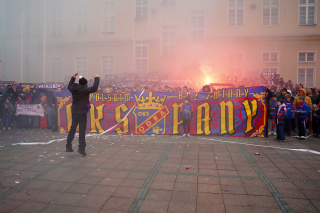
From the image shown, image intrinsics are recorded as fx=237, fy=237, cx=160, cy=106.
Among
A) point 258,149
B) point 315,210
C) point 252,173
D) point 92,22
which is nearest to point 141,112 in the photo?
point 258,149

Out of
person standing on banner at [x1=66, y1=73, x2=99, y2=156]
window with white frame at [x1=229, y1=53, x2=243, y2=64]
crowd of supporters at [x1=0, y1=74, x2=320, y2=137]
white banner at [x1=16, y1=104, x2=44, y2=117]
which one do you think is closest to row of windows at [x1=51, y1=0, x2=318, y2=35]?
window with white frame at [x1=229, y1=53, x2=243, y2=64]

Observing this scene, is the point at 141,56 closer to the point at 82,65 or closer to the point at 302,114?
the point at 82,65

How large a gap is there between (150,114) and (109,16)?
11876mm

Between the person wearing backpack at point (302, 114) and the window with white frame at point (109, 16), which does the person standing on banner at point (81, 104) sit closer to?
the person wearing backpack at point (302, 114)

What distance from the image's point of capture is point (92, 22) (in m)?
15.8

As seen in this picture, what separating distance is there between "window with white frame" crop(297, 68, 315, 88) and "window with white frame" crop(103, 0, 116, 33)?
12.3 metres

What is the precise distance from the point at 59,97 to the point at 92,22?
33.4 feet

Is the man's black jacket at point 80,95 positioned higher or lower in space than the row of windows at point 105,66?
lower

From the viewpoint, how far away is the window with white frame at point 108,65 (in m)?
16.7

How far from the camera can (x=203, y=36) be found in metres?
14.6

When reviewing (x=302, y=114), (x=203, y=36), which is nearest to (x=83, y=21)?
(x=203, y=36)

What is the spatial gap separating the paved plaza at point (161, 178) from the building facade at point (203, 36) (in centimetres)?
956

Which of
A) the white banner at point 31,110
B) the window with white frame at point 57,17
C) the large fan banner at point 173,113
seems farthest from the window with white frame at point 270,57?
the white banner at point 31,110

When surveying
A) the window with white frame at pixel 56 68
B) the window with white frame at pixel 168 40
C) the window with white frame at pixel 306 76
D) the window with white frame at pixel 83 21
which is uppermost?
the window with white frame at pixel 83 21
